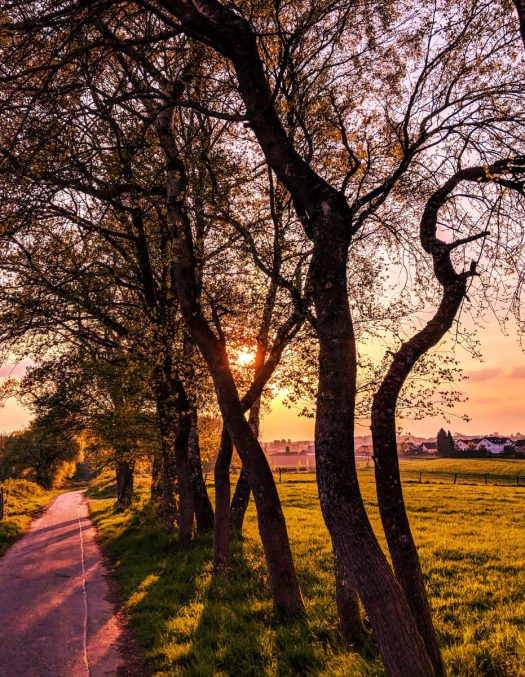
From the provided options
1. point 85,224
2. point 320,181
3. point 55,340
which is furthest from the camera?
point 55,340

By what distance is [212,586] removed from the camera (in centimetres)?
1051

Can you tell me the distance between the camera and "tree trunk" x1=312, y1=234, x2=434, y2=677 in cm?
461

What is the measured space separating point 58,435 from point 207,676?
2169 centimetres

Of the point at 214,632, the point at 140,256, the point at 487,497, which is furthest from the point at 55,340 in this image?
the point at 487,497

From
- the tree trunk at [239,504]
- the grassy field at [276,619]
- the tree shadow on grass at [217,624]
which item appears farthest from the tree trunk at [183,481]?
the tree trunk at [239,504]

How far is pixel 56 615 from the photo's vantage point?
381 inches

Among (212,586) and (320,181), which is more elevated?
(320,181)

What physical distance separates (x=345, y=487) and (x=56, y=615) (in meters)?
8.13

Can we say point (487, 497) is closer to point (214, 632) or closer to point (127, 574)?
point (127, 574)

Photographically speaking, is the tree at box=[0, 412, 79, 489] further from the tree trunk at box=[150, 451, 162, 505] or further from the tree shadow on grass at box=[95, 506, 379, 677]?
the tree shadow on grass at box=[95, 506, 379, 677]

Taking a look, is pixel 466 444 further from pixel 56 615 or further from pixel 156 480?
pixel 56 615

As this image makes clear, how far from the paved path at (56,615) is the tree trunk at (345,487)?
15.6 ft

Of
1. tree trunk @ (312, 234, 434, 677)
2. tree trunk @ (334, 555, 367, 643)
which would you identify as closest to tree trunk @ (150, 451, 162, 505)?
tree trunk @ (334, 555, 367, 643)

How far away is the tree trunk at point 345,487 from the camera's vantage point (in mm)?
4605
